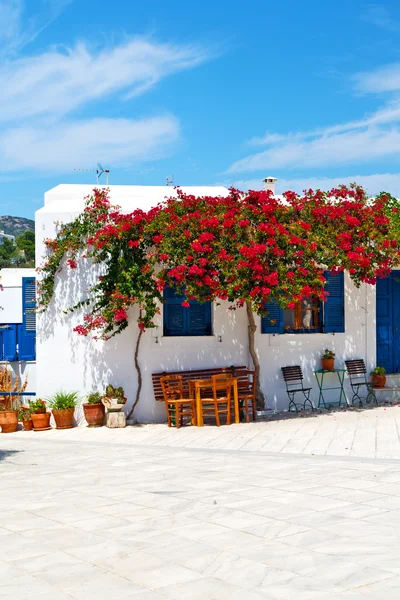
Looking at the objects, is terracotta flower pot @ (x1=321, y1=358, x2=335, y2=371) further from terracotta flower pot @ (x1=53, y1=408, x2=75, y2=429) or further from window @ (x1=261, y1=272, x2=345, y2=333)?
terracotta flower pot @ (x1=53, y1=408, x2=75, y2=429)

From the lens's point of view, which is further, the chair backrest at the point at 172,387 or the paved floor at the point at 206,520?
the chair backrest at the point at 172,387

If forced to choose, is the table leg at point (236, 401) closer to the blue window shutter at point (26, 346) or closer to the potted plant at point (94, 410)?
the potted plant at point (94, 410)

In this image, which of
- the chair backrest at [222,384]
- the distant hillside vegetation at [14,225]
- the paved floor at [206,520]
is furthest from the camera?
the distant hillside vegetation at [14,225]

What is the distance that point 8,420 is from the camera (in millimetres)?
12758

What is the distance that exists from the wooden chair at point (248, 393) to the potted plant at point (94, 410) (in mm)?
2458

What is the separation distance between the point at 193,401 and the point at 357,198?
4.98m

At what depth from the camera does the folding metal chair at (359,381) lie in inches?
551

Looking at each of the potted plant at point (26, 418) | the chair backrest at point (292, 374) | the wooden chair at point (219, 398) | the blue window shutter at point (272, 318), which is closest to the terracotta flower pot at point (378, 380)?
the chair backrest at point (292, 374)

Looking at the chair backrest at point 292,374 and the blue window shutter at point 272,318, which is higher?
the blue window shutter at point 272,318

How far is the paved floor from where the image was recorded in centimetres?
448

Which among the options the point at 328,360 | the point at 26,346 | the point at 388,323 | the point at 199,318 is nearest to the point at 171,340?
→ the point at 199,318

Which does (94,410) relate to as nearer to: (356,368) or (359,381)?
(356,368)

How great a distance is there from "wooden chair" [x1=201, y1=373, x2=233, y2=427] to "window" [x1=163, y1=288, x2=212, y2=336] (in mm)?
1305

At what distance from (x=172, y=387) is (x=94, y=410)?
1.42 meters
